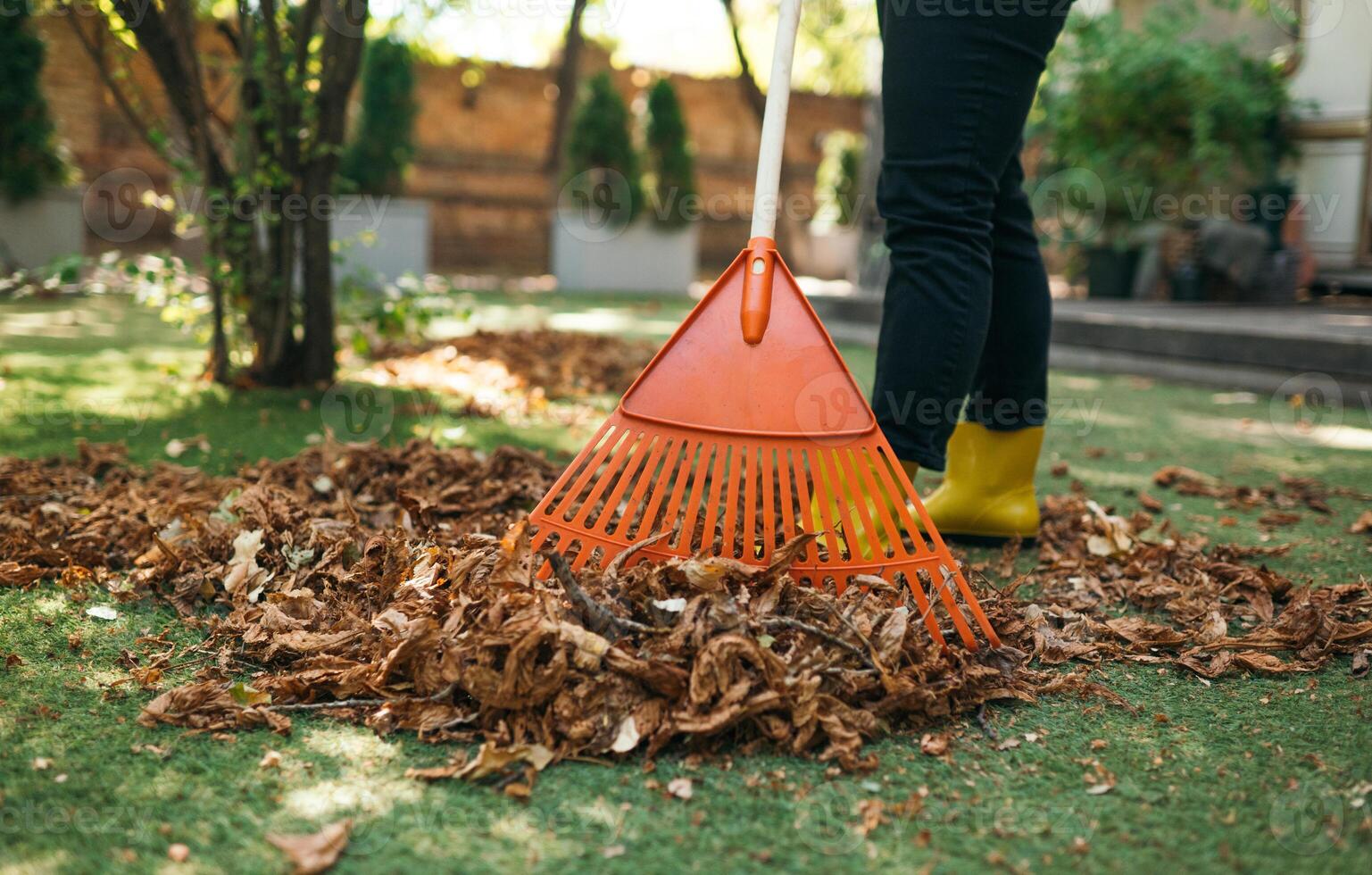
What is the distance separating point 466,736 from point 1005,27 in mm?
1151

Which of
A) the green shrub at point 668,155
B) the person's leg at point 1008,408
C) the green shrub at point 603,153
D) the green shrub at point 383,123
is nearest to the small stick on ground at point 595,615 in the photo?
the person's leg at point 1008,408

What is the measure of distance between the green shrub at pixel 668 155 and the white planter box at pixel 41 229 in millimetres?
4772

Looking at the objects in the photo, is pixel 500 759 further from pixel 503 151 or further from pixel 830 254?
pixel 830 254

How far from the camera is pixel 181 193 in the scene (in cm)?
297

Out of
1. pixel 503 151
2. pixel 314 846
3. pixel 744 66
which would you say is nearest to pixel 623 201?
pixel 744 66

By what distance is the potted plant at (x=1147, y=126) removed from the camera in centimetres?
627

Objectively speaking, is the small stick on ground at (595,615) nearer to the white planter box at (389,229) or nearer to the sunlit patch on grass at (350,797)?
the sunlit patch on grass at (350,797)

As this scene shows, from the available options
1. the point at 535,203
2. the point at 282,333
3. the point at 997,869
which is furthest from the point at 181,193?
the point at 535,203

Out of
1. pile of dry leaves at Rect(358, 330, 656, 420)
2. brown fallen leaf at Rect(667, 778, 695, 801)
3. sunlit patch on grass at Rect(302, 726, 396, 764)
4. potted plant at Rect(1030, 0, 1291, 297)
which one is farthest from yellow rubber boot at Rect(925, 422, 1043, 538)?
potted plant at Rect(1030, 0, 1291, 297)

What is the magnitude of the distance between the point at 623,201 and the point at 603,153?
22.2 inches

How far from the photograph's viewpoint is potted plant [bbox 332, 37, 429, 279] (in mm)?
8633

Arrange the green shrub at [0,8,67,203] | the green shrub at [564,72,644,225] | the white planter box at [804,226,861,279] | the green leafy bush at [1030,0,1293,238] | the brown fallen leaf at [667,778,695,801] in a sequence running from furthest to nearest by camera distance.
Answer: the white planter box at [804,226,861,279] → the green shrub at [564,72,644,225] → the green shrub at [0,8,67,203] → the green leafy bush at [1030,0,1293,238] → the brown fallen leaf at [667,778,695,801]

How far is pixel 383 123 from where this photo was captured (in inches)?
352

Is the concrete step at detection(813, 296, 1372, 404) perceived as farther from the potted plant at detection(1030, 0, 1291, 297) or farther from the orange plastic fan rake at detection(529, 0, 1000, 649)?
the orange plastic fan rake at detection(529, 0, 1000, 649)
